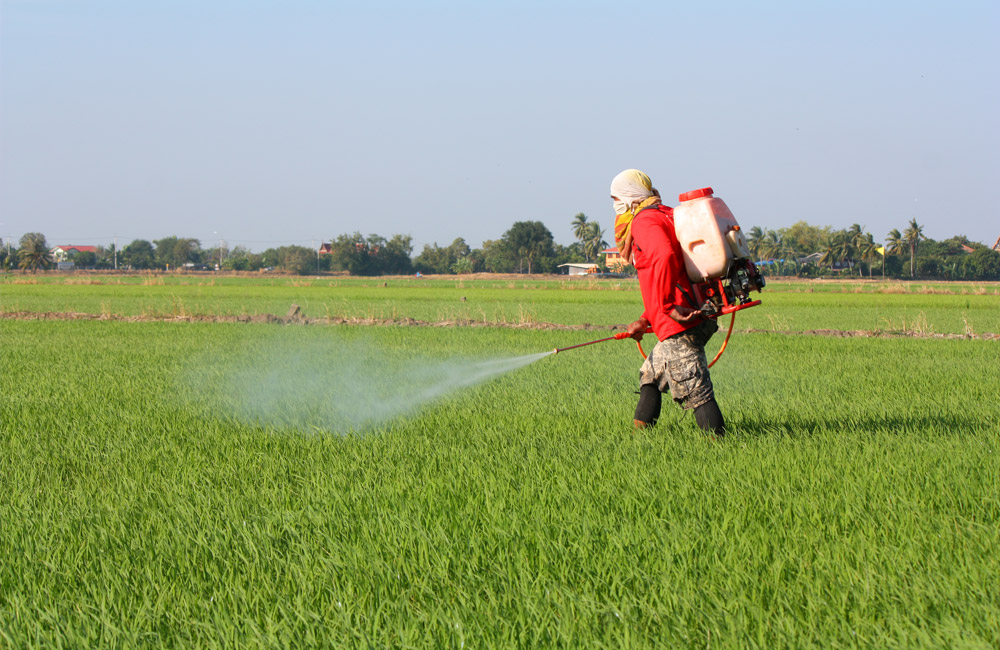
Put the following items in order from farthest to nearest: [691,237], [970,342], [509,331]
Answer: [509,331] < [970,342] < [691,237]

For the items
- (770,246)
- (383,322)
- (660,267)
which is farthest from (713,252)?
(770,246)

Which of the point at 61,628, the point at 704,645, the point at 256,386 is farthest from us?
the point at 256,386

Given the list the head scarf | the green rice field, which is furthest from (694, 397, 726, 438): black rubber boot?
the head scarf

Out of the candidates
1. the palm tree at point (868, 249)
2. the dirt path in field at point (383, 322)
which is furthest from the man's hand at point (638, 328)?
the palm tree at point (868, 249)

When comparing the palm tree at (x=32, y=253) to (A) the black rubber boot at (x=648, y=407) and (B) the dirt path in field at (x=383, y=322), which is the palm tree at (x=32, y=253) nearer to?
(B) the dirt path in field at (x=383, y=322)

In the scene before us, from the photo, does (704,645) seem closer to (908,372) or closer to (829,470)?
(829,470)

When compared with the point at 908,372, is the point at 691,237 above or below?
above

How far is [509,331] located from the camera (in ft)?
61.2

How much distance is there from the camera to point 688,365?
208 inches

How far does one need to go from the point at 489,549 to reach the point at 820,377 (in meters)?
7.70

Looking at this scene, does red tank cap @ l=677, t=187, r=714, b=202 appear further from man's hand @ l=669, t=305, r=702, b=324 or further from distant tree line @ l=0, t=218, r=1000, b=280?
distant tree line @ l=0, t=218, r=1000, b=280

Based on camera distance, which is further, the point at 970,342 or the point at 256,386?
the point at 970,342

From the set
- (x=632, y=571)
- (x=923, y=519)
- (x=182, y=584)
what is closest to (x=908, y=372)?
(x=923, y=519)

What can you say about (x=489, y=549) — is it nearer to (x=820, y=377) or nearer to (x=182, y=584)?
(x=182, y=584)
